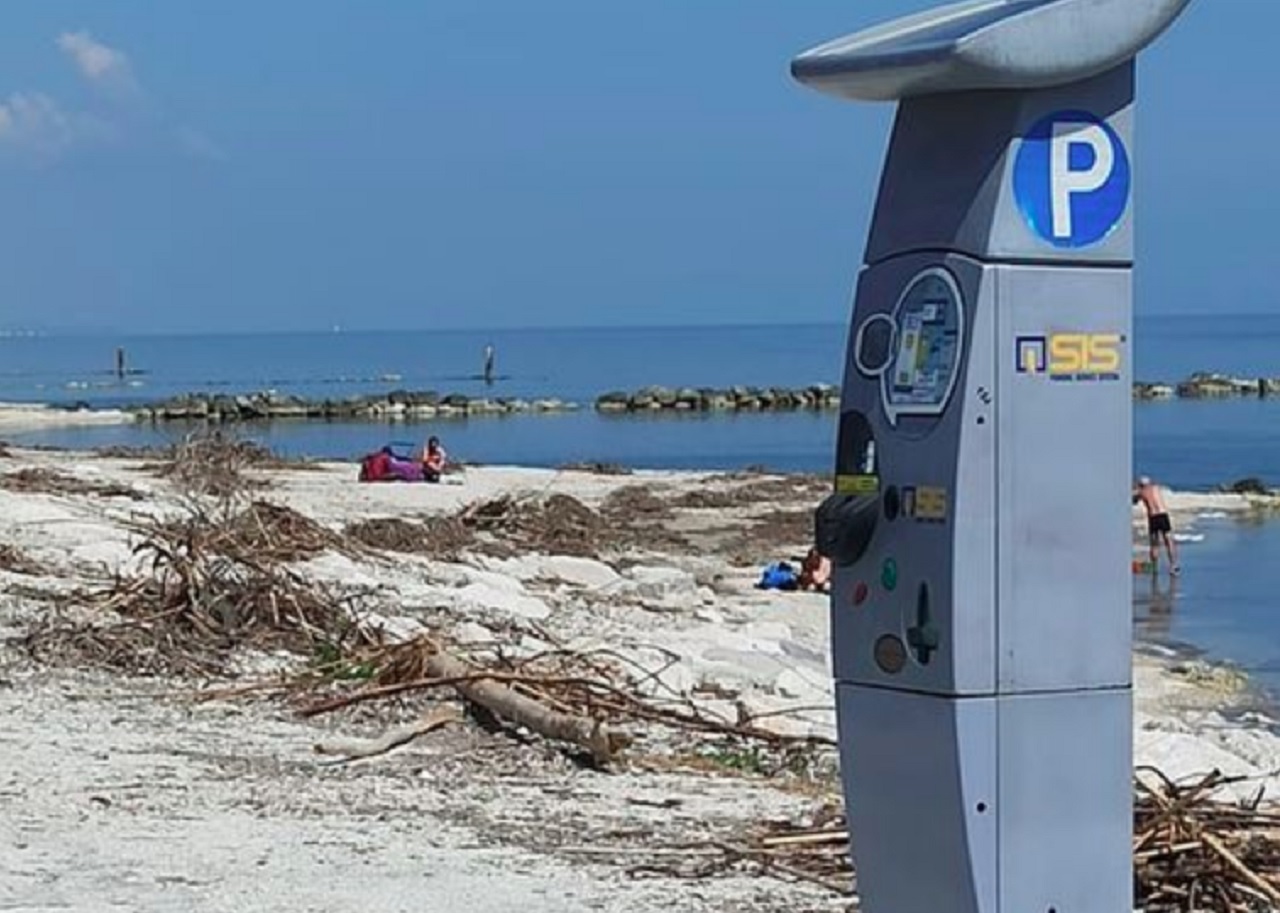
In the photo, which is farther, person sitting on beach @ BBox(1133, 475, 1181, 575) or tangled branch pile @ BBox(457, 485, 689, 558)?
person sitting on beach @ BBox(1133, 475, 1181, 575)

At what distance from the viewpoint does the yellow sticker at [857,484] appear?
5555 millimetres

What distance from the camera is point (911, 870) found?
5.60 m

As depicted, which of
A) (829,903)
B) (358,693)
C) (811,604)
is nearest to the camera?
(829,903)

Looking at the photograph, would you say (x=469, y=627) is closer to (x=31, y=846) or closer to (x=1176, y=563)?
(x=31, y=846)

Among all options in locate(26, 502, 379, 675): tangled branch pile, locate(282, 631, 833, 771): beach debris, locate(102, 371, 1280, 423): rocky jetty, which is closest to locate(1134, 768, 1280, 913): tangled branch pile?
locate(282, 631, 833, 771): beach debris

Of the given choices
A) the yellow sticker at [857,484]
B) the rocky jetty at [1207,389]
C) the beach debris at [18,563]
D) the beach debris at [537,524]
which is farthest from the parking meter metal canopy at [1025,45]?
the rocky jetty at [1207,389]

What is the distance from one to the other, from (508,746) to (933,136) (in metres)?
5.98

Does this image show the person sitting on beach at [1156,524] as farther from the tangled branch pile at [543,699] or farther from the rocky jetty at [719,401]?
the rocky jetty at [719,401]

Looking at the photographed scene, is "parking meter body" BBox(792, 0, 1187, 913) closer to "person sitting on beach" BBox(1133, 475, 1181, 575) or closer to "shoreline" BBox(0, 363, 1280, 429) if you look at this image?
"person sitting on beach" BBox(1133, 475, 1181, 575)

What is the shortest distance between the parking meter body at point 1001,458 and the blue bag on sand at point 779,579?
19.4 metres

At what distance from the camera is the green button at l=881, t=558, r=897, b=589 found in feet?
18.0

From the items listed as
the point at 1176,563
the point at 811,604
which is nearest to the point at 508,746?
Result: the point at 811,604

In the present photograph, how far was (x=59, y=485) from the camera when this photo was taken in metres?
24.4

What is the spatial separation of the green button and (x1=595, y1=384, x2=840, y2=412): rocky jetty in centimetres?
7941
